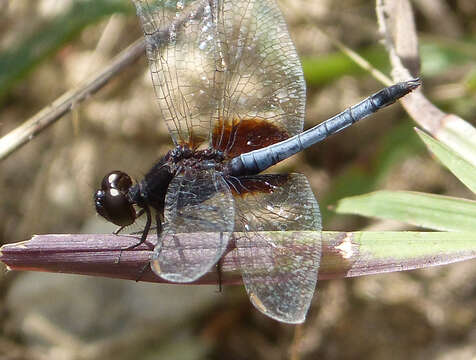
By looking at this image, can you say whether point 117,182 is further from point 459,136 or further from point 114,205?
point 459,136

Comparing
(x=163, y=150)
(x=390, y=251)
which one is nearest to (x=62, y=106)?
(x=163, y=150)

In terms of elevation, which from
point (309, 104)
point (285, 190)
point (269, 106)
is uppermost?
point (269, 106)

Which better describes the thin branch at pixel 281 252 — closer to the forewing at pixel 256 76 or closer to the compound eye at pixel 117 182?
the compound eye at pixel 117 182

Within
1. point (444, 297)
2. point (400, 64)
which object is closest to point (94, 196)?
point (400, 64)

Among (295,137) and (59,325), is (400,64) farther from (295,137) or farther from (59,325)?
(59,325)

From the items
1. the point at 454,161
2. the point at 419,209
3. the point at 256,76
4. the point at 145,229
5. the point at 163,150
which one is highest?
the point at 256,76

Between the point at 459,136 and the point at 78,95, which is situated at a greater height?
the point at 78,95
